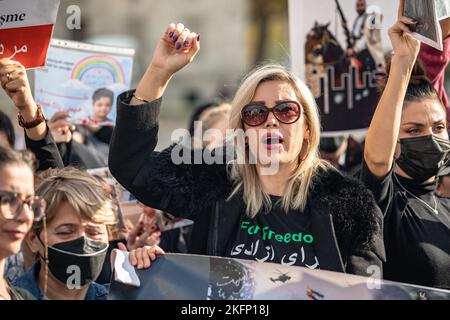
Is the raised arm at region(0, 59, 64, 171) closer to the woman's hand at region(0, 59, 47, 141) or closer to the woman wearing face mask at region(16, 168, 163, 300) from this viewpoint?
the woman's hand at region(0, 59, 47, 141)

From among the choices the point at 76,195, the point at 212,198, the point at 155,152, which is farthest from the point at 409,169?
the point at 76,195

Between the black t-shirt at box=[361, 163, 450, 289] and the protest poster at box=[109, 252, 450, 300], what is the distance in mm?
638

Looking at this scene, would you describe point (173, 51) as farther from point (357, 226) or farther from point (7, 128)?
point (7, 128)

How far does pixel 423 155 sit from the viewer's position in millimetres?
3975

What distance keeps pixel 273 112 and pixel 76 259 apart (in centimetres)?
103

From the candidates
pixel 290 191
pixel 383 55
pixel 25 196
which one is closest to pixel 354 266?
pixel 290 191

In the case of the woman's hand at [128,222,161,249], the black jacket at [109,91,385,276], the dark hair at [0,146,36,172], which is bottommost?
the woman's hand at [128,222,161,249]

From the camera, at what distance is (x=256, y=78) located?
375 centimetres

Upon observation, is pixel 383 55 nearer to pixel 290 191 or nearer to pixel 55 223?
pixel 290 191

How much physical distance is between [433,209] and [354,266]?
0.74 metres

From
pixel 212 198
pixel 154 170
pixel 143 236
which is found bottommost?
pixel 143 236

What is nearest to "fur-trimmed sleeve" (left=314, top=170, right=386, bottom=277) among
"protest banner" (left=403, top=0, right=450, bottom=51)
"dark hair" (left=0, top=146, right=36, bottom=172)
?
"protest banner" (left=403, top=0, right=450, bottom=51)

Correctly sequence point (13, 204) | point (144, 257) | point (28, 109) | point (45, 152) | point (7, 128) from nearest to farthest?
point (13, 204), point (144, 257), point (28, 109), point (45, 152), point (7, 128)

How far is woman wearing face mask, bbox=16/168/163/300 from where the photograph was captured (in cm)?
332
